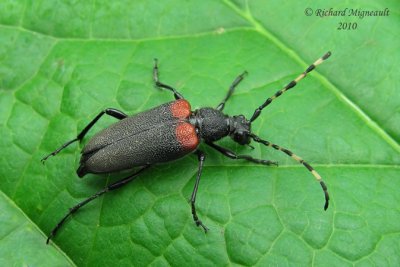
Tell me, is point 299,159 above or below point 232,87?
below

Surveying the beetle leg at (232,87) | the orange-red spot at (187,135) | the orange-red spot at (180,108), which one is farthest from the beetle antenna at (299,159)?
the orange-red spot at (180,108)

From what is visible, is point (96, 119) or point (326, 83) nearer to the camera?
point (326, 83)

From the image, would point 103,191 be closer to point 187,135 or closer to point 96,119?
point 96,119

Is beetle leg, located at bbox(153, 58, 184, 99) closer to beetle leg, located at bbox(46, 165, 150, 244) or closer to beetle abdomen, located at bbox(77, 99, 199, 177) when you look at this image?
beetle abdomen, located at bbox(77, 99, 199, 177)

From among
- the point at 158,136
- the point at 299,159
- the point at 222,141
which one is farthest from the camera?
the point at 222,141

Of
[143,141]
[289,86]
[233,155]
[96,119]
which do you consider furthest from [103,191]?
[289,86]

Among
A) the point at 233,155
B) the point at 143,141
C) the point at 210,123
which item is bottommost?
→ the point at 233,155

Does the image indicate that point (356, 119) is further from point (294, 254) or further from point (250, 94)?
point (294, 254)
